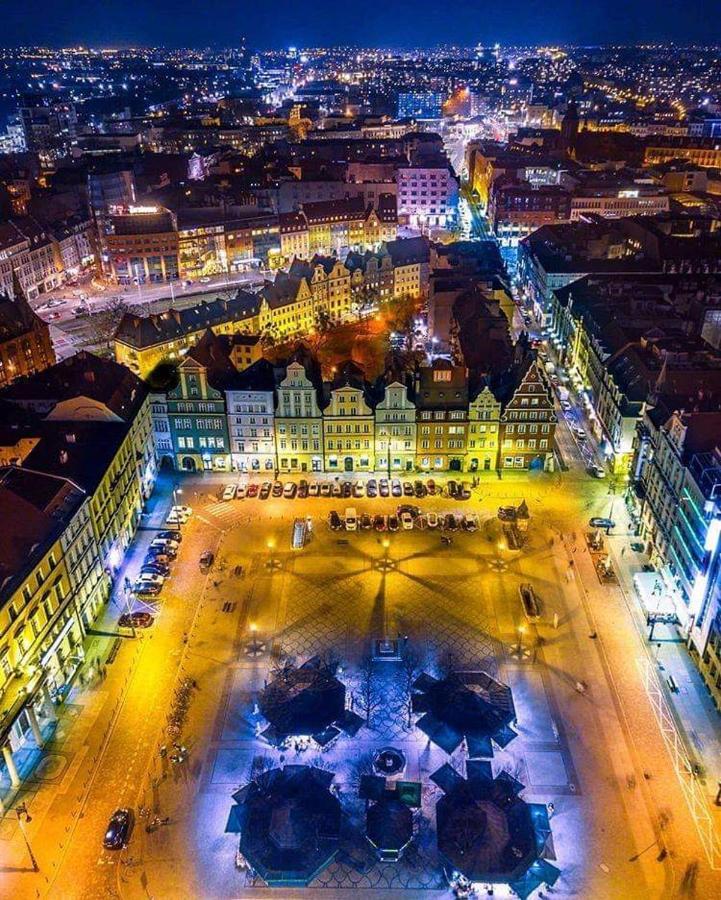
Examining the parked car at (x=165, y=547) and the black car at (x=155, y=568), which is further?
the parked car at (x=165, y=547)

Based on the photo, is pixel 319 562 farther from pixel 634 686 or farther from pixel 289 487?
pixel 634 686

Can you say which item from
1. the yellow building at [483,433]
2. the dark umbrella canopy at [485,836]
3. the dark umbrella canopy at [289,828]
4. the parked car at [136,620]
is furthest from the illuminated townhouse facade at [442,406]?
the dark umbrella canopy at [289,828]

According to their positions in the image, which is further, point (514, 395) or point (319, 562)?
point (514, 395)

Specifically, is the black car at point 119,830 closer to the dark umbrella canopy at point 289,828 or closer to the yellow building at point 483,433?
the dark umbrella canopy at point 289,828

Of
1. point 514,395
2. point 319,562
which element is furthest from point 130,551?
point 514,395

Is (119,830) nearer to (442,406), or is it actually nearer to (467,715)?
(467,715)

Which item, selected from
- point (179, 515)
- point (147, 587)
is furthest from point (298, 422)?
point (147, 587)
